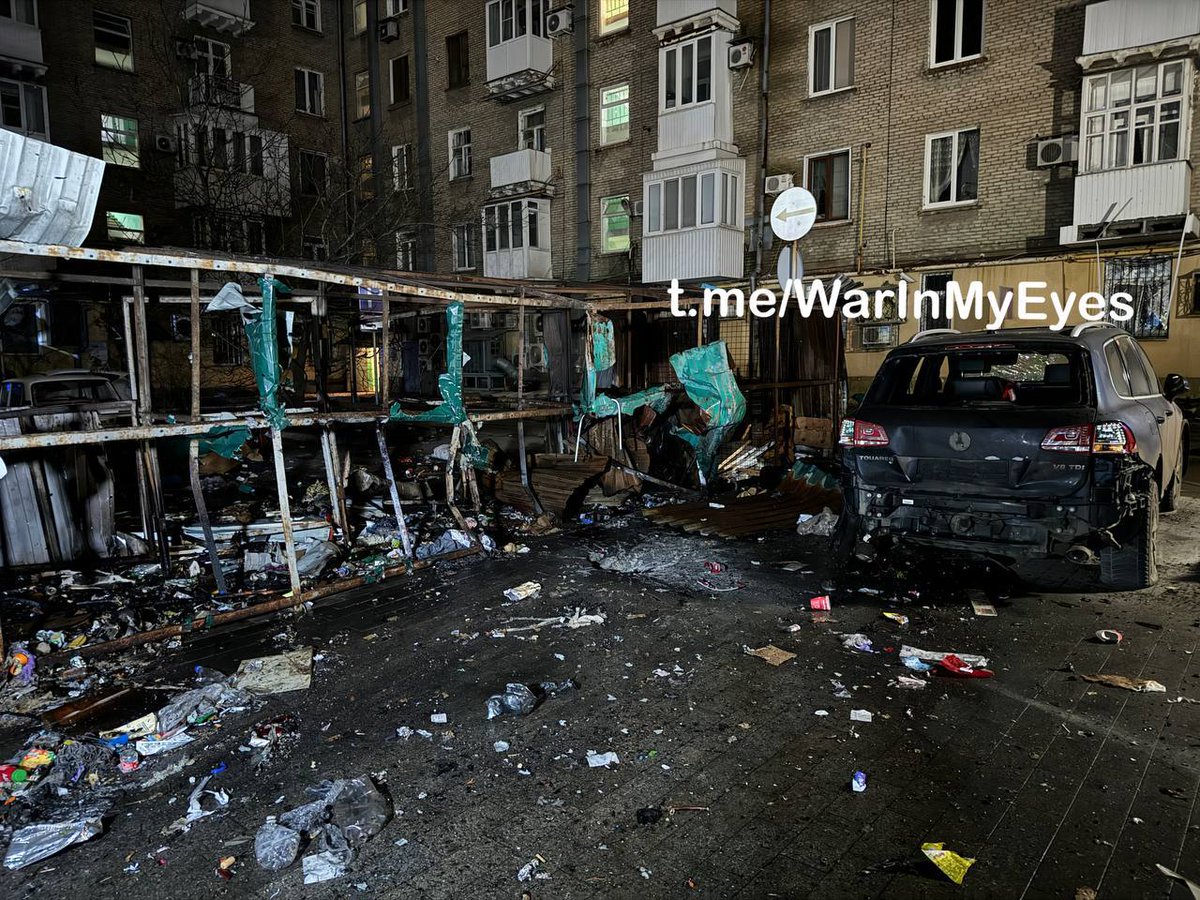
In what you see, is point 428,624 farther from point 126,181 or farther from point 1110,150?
point 126,181

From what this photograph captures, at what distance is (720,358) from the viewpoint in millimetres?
10000

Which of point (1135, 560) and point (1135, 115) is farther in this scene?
point (1135, 115)

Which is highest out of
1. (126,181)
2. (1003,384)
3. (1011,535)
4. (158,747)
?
(126,181)

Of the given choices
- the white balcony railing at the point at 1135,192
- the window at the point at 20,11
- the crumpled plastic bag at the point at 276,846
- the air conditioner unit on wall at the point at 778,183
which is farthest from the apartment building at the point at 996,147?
the window at the point at 20,11

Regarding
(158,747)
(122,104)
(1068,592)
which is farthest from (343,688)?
(122,104)

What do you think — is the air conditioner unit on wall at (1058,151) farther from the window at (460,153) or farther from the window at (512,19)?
the window at (460,153)

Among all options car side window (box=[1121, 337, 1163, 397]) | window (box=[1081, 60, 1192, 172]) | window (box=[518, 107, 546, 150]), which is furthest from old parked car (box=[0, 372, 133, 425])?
window (box=[1081, 60, 1192, 172])

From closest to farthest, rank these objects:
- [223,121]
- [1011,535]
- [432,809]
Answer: [432,809] < [1011,535] < [223,121]

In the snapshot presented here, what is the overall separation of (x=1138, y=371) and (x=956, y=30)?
43.8 ft

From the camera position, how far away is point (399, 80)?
27.1 m

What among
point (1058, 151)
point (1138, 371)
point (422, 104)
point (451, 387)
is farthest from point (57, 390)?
point (422, 104)

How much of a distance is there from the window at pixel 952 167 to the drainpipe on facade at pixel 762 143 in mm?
3936

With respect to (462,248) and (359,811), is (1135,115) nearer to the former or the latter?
(359,811)

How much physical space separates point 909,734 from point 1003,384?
12.6 ft
